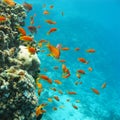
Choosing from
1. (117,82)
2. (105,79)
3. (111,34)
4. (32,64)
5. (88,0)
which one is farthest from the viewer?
(88,0)

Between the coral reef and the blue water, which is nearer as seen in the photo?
the coral reef

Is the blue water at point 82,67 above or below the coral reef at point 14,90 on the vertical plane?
below

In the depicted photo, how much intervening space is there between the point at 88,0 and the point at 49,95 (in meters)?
68.2

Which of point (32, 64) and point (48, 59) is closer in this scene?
point (32, 64)

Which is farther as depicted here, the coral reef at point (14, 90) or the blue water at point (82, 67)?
the blue water at point (82, 67)

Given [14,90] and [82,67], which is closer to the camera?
[14,90]

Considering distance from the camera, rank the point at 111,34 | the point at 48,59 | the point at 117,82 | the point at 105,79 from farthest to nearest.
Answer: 1. the point at 111,34
2. the point at 117,82
3. the point at 105,79
4. the point at 48,59

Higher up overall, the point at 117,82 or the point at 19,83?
the point at 19,83

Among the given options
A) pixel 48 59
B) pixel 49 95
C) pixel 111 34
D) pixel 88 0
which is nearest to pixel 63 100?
pixel 49 95

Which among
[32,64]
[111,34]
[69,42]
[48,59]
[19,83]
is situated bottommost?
[111,34]

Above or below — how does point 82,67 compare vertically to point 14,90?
below

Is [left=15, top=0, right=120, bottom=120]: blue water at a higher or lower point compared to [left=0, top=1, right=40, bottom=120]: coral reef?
lower

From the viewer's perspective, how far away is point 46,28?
39000 millimetres

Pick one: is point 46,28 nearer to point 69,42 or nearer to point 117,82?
point 69,42
